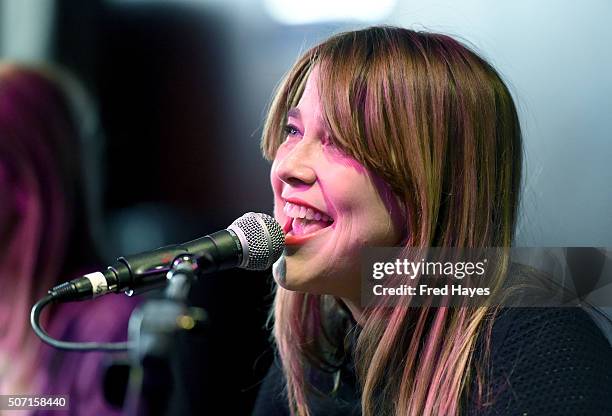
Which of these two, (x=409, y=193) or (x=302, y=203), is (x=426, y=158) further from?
(x=302, y=203)

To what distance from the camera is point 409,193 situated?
101 centimetres

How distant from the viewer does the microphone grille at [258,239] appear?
905mm

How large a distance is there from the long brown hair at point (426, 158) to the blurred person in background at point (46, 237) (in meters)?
0.59

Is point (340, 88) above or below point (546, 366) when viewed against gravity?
above

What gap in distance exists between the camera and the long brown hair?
1.00 m

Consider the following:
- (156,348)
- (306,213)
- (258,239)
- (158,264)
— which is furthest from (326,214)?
(156,348)

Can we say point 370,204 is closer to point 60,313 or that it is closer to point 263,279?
point 263,279

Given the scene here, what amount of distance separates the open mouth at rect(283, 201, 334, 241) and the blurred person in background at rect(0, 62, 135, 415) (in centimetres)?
53

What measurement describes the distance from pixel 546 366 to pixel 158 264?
0.49m

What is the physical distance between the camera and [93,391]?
1349 mm

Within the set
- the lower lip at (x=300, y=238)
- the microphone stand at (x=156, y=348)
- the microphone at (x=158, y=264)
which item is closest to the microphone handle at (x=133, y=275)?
the microphone at (x=158, y=264)

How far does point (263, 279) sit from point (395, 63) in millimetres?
575

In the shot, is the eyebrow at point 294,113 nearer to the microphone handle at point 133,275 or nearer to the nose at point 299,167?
the nose at point 299,167

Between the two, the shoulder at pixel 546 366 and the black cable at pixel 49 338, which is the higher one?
the black cable at pixel 49 338
